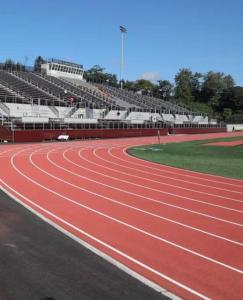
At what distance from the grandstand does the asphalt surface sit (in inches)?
1291

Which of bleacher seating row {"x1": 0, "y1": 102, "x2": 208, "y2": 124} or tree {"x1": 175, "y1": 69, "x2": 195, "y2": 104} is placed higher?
tree {"x1": 175, "y1": 69, "x2": 195, "y2": 104}

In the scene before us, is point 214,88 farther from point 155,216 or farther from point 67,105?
point 155,216

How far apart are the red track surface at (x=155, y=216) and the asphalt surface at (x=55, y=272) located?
17.3 inches

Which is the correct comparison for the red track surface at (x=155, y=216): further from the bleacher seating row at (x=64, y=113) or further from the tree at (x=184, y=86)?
the tree at (x=184, y=86)

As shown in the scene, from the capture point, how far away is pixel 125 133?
184ft

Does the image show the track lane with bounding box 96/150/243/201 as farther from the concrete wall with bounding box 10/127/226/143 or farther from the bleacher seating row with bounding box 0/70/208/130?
the bleacher seating row with bounding box 0/70/208/130

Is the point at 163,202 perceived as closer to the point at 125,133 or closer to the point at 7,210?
the point at 7,210

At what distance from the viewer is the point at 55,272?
6.45 meters

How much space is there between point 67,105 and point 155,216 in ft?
154

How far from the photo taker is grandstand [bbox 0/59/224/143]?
153ft

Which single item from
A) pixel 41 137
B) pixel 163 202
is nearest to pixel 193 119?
pixel 41 137

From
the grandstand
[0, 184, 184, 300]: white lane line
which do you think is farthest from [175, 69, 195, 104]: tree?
[0, 184, 184, 300]: white lane line

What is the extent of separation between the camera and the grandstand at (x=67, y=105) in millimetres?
46531

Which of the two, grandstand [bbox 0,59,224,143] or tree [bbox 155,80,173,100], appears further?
tree [bbox 155,80,173,100]
